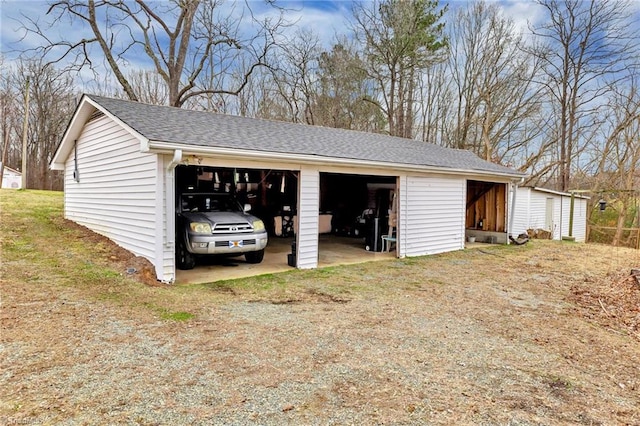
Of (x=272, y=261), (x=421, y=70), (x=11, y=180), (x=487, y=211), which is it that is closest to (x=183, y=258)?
(x=272, y=261)

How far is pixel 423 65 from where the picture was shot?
2014 centimetres

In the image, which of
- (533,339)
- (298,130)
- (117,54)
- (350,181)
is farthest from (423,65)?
(533,339)

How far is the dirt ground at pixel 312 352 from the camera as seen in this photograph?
2.75m

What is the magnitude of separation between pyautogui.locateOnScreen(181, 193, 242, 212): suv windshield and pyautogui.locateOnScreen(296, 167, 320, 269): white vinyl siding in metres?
1.48

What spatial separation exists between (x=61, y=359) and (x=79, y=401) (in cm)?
90

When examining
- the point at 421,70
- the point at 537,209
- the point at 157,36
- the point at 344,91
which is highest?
the point at 157,36

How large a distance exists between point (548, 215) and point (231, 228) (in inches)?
603

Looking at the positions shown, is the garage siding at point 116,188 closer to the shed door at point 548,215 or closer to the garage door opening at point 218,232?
the garage door opening at point 218,232

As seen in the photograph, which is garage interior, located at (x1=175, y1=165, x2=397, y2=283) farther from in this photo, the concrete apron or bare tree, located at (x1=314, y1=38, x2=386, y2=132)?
bare tree, located at (x1=314, y1=38, x2=386, y2=132)

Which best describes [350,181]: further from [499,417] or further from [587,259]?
[499,417]

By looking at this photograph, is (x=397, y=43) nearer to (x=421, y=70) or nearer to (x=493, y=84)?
(x=421, y=70)

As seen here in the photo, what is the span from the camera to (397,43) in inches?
766

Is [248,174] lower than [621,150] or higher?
lower

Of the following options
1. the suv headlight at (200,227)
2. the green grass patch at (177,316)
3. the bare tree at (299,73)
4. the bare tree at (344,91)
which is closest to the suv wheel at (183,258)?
the suv headlight at (200,227)
